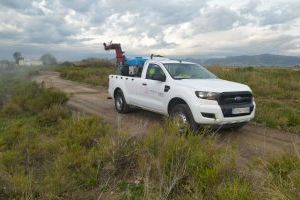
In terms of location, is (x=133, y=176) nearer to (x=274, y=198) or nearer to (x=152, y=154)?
(x=152, y=154)

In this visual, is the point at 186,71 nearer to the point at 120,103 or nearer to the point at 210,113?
the point at 210,113

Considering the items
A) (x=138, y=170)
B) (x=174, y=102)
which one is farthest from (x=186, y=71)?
(x=138, y=170)

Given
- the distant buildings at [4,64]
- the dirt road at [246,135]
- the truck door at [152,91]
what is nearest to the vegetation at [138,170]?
the dirt road at [246,135]

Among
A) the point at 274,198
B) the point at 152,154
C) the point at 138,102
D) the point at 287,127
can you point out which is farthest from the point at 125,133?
the point at 287,127

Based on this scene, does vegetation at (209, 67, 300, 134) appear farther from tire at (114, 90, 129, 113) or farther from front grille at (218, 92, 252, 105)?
tire at (114, 90, 129, 113)

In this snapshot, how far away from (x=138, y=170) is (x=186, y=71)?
4.28 m

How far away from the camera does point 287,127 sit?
31.2 ft

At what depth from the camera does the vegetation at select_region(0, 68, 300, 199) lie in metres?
4.34

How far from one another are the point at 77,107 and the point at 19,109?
6.88ft

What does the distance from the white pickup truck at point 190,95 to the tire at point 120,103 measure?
0.69 m

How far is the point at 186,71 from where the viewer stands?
9.45 meters

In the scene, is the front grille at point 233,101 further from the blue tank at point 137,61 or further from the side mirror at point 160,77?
the blue tank at point 137,61

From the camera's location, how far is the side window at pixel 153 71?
952 centimetres

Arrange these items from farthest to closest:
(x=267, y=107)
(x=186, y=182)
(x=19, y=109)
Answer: (x=19, y=109) < (x=267, y=107) < (x=186, y=182)
